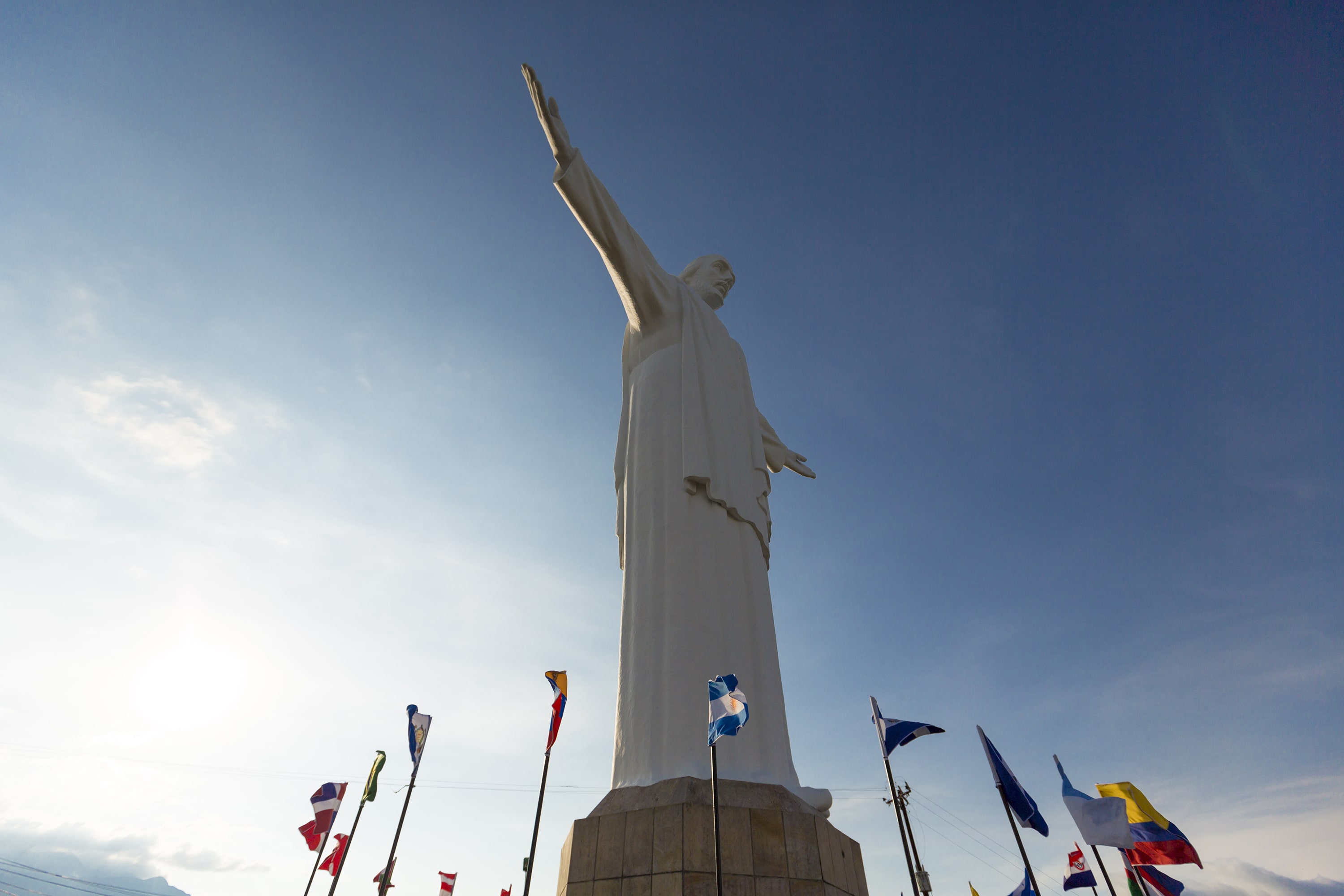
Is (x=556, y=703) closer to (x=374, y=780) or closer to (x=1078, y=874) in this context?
(x=374, y=780)

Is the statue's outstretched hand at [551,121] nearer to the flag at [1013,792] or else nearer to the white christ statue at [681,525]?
the white christ statue at [681,525]

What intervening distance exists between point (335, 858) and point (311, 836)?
3.01 m

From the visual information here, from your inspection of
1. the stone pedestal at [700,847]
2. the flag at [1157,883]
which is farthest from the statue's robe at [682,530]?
the flag at [1157,883]

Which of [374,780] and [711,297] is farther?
[374,780]

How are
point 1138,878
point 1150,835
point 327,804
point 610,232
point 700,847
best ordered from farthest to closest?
point 327,804 < point 1150,835 < point 1138,878 < point 610,232 < point 700,847

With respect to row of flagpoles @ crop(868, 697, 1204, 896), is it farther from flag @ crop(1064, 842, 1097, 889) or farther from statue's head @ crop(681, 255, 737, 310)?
statue's head @ crop(681, 255, 737, 310)

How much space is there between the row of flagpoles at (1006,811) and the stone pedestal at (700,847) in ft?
0.56

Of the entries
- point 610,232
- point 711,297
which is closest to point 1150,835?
point 711,297

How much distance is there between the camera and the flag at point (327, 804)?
43.9 feet

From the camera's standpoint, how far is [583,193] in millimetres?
6848

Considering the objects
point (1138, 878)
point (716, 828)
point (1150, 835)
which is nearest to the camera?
point (716, 828)

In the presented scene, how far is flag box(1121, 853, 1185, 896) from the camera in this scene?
31.3 feet

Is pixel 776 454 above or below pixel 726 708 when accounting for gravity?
above

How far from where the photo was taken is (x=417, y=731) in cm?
1270
